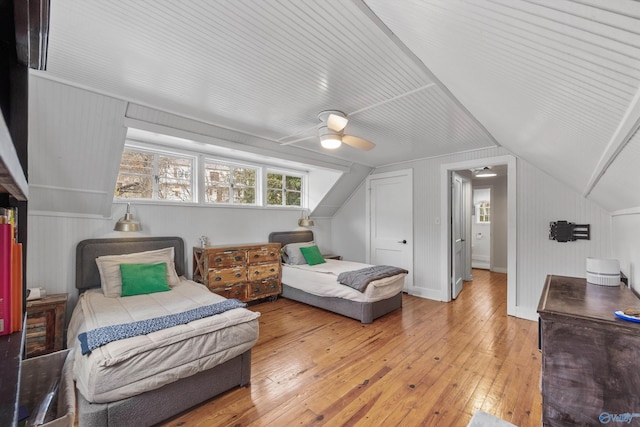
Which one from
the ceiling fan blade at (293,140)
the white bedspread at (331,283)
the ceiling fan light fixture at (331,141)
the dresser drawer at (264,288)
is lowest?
the dresser drawer at (264,288)

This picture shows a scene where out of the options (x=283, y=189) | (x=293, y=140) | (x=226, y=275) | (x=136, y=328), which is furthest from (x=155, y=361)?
(x=283, y=189)

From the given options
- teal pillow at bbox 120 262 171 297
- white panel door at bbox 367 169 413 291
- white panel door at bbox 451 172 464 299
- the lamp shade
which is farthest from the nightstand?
white panel door at bbox 451 172 464 299

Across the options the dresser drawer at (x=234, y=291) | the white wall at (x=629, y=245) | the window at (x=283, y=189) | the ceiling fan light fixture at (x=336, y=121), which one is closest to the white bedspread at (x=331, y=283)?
the dresser drawer at (x=234, y=291)

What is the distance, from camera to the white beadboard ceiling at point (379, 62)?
753 mm

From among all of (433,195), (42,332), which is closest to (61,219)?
(42,332)

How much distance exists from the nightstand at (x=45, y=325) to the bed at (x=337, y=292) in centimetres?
268

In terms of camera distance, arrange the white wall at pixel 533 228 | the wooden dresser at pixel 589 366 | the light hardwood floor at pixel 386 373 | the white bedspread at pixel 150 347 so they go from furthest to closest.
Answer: the white wall at pixel 533 228, the light hardwood floor at pixel 386 373, the white bedspread at pixel 150 347, the wooden dresser at pixel 589 366

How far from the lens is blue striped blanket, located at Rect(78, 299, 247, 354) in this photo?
1.69 m

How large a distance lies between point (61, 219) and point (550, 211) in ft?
18.9

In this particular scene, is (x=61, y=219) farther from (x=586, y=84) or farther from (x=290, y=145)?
→ (x=586, y=84)

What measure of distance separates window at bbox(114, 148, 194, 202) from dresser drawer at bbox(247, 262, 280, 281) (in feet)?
4.46

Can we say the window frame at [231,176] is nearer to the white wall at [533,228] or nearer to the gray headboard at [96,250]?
the gray headboard at [96,250]

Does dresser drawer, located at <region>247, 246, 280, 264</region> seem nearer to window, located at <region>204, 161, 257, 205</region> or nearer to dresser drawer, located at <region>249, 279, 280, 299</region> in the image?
dresser drawer, located at <region>249, 279, 280, 299</region>

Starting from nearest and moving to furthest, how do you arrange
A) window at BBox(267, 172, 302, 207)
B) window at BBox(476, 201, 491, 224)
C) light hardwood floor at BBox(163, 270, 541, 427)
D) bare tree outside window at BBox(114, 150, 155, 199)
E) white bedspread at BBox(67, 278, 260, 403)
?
white bedspread at BBox(67, 278, 260, 403)
light hardwood floor at BBox(163, 270, 541, 427)
bare tree outside window at BBox(114, 150, 155, 199)
window at BBox(267, 172, 302, 207)
window at BBox(476, 201, 491, 224)
